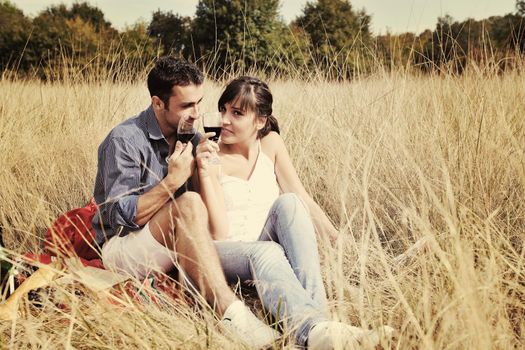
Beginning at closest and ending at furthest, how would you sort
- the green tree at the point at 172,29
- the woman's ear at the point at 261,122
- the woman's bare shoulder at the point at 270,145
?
the woman's ear at the point at 261,122, the woman's bare shoulder at the point at 270,145, the green tree at the point at 172,29

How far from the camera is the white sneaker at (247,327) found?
201 centimetres

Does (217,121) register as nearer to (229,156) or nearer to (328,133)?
(229,156)

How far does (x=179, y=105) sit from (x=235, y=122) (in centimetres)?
33

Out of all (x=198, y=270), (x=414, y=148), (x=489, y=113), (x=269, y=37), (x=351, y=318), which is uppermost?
(x=269, y=37)

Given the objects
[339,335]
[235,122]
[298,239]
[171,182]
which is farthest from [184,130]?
[339,335]

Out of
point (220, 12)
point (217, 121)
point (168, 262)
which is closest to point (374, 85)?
point (217, 121)

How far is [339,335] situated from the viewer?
166 centimetres

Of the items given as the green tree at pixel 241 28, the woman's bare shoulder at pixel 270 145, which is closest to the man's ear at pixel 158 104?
the woman's bare shoulder at pixel 270 145

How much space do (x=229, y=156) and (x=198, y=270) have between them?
91cm

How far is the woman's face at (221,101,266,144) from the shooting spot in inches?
118

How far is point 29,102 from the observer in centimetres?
549

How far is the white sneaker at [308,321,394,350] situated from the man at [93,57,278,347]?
0.18 meters

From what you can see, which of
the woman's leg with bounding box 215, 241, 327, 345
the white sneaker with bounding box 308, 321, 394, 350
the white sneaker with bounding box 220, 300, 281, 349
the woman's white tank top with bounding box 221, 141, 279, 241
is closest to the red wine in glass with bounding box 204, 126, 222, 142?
the woman's white tank top with bounding box 221, 141, 279, 241

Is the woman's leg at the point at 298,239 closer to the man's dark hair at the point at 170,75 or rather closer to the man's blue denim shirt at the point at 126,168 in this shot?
the man's blue denim shirt at the point at 126,168
